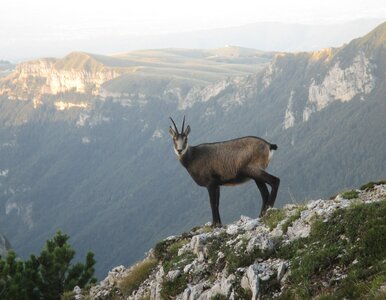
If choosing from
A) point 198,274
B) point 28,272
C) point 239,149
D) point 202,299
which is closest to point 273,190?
point 239,149

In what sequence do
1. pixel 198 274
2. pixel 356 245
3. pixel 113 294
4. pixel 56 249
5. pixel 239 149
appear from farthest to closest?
pixel 56 249 → pixel 239 149 → pixel 113 294 → pixel 198 274 → pixel 356 245

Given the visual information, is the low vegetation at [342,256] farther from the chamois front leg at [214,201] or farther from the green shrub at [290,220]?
the chamois front leg at [214,201]

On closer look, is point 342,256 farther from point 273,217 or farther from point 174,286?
point 174,286

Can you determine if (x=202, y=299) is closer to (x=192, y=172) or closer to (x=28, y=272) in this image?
(x=192, y=172)

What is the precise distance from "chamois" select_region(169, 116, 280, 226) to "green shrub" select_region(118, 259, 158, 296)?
332 centimetres

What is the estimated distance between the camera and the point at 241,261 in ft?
54.2

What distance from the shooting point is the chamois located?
23047 mm

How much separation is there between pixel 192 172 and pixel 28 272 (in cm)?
1349

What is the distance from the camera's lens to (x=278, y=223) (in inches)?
722

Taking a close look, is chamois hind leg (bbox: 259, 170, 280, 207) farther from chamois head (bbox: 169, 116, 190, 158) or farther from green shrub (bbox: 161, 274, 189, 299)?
green shrub (bbox: 161, 274, 189, 299)

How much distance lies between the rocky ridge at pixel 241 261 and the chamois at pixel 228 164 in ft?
6.17

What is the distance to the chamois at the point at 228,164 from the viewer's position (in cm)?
2305

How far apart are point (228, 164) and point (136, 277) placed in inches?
→ 235

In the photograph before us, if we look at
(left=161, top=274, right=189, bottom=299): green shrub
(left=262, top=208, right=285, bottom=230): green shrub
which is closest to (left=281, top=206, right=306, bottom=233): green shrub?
(left=262, top=208, right=285, bottom=230): green shrub
